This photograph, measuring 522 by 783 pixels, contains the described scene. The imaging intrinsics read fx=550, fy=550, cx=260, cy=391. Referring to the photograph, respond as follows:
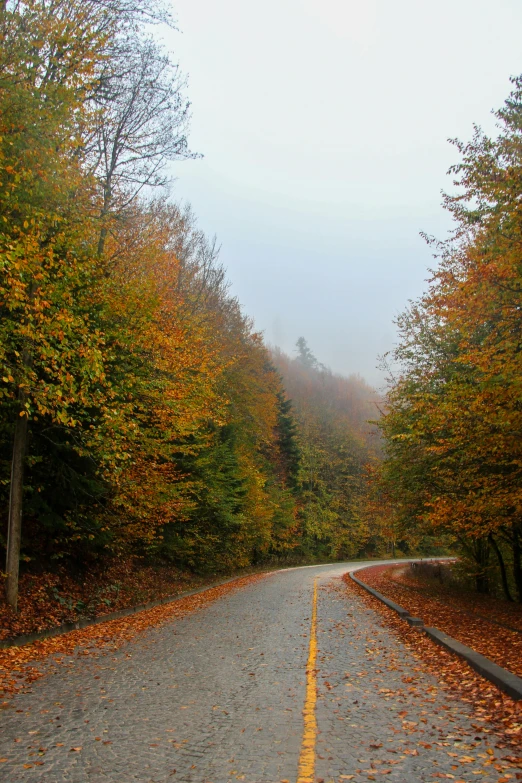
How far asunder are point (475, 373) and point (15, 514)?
1001cm

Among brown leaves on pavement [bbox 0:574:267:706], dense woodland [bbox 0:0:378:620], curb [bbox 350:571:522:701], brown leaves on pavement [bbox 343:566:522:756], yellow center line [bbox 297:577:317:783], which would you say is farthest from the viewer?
dense woodland [bbox 0:0:378:620]

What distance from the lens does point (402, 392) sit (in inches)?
717

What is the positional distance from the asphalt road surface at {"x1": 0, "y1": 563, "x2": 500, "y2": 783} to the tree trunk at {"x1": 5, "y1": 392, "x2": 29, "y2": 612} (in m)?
2.54

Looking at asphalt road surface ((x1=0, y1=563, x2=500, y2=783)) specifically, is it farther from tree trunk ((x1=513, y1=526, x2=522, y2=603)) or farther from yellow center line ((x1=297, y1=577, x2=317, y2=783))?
tree trunk ((x1=513, y1=526, x2=522, y2=603))

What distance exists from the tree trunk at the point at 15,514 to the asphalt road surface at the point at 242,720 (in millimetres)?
2540

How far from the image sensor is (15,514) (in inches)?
411

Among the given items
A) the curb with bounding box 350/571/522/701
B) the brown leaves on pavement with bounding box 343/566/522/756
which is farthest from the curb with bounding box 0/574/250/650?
the curb with bounding box 350/571/522/701

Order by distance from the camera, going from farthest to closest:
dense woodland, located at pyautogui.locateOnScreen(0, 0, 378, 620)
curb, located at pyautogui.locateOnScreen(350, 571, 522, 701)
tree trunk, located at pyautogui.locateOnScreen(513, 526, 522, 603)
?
tree trunk, located at pyautogui.locateOnScreen(513, 526, 522, 603), dense woodland, located at pyautogui.locateOnScreen(0, 0, 378, 620), curb, located at pyautogui.locateOnScreen(350, 571, 522, 701)

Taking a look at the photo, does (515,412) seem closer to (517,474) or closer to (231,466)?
(517,474)

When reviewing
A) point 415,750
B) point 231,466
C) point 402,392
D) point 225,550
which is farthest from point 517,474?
point 225,550

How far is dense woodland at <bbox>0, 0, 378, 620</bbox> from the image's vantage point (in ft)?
30.1

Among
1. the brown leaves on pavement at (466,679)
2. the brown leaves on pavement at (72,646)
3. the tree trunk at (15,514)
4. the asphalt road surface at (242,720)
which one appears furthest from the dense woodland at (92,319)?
the brown leaves on pavement at (466,679)

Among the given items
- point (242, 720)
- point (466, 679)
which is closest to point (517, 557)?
point (466, 679)

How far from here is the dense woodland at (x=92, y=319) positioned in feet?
30.1
